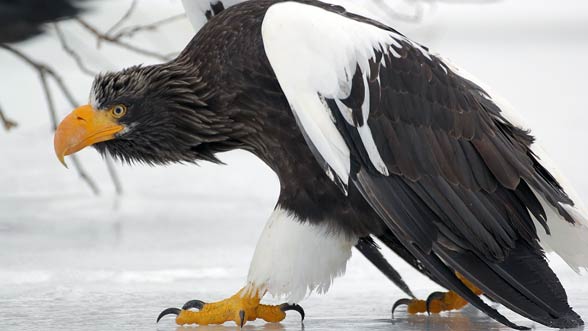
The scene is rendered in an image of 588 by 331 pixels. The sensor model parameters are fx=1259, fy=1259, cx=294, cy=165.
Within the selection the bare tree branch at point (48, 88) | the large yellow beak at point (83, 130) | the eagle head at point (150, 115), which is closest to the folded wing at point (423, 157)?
the eagle head at point (150, 115)

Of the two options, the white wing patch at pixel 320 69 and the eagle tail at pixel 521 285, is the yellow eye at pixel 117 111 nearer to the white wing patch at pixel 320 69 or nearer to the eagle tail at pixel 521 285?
the white wing patch at pixel 320 69

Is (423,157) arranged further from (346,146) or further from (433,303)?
(433,303)

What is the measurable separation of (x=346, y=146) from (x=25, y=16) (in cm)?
413

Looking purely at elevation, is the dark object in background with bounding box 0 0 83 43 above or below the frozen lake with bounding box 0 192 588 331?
above

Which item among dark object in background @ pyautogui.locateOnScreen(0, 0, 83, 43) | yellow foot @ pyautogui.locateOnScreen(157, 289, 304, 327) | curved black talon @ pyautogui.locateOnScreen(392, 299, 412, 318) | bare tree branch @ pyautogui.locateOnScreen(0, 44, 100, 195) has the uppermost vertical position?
dark object in background @ pyautogui.locateOnScreen(0, 0, 83, 43)

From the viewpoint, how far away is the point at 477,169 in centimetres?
361

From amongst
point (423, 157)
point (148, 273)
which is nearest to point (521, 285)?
point (423, 157)

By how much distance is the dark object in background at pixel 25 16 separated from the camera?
7152 mm

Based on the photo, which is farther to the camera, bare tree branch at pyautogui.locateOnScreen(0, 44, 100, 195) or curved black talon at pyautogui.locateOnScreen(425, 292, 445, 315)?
bare tree branch at pyautogui.locateOnScreen(0, 44, 100, 195)

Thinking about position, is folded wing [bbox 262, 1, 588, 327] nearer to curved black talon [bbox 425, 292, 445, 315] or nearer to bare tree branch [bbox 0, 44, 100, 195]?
curved black talon [bbox 425, 292, 445, 315]

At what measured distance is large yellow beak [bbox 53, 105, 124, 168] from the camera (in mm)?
3811

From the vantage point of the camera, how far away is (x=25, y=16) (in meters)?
7.22

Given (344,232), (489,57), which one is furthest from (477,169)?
(489,57)

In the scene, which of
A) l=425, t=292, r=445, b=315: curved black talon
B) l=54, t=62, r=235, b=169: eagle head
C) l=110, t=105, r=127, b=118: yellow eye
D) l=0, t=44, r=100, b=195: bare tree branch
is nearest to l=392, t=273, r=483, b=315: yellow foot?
l=425, t=292, r=445, b=315: curved black talon
